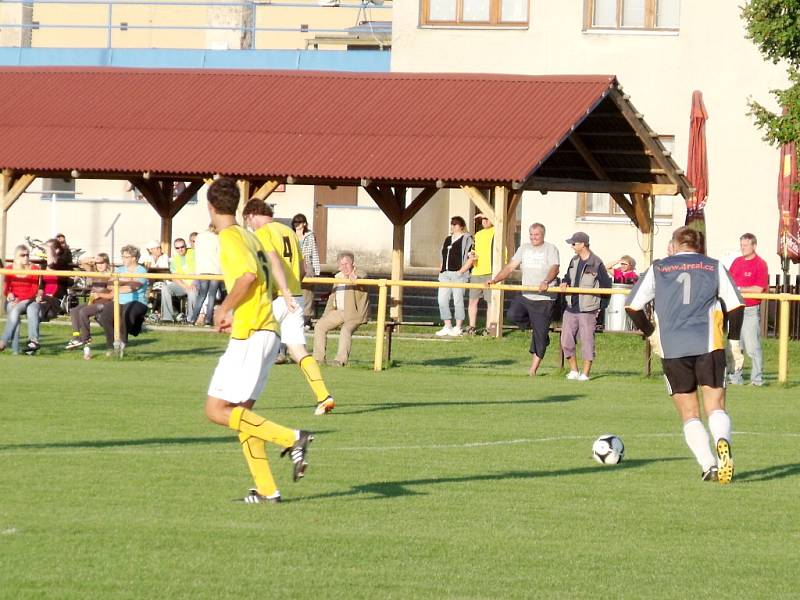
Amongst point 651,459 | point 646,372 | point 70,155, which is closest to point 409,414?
point 651,459

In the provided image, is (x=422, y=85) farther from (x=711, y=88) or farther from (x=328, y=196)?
(x=328, y=196)

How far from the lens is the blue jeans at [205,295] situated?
1079 inches

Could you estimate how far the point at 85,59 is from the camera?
4359 centimetres

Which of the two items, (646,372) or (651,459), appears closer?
(651,459)

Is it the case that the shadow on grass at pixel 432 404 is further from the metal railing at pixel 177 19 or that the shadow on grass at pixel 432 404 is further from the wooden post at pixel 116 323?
the metal railing at pixel 177 19

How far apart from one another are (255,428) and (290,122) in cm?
2057

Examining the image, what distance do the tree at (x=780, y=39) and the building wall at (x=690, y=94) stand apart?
10.3 m

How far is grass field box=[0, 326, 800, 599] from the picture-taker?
25.8 ft

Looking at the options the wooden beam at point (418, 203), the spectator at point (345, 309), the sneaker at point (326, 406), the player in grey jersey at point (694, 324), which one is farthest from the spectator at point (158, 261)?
the player in grey jersey at point (694, 324)

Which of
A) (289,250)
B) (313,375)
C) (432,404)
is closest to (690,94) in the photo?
(432,404)

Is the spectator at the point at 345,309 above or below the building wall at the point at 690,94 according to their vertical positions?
below

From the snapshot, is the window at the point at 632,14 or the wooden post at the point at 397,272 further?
the window at the point at 632,14

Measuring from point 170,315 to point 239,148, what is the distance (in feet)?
10.5

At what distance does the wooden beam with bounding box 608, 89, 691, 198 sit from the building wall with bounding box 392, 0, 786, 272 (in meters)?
6.25
